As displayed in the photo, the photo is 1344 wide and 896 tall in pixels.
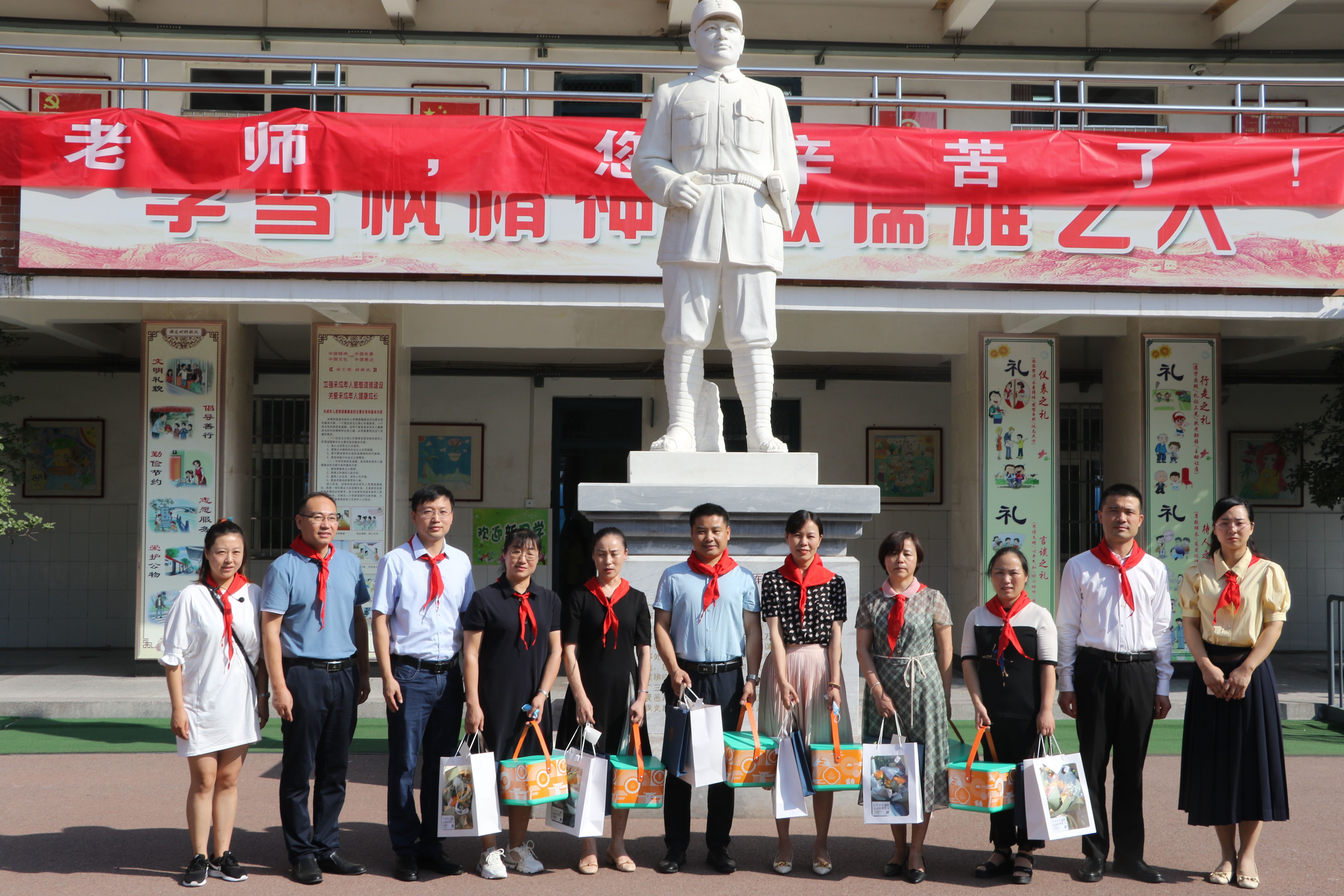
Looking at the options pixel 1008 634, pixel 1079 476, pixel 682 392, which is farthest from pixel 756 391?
pixel 1079 476

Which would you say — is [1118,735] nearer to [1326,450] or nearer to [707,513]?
[707,513]

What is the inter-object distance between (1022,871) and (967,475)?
6029 mm

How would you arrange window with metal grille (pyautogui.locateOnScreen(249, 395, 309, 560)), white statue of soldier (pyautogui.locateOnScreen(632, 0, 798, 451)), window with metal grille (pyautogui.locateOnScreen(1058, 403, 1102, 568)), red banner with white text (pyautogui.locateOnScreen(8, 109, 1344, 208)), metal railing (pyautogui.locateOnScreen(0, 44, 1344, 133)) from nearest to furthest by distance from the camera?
white statue of soldier (pyautogui.locateOnScreen(632, 0, 798, 451)) < metal railing (pyautogui.locateOnScreen(0, 44, 1344, 133)) < red banner with white text (pyautogui.locateOnScreen(8, 109, 1344, 208)) < window with metal grille (pyautogui.locateOnScreen(249, 395, 309, 560)) < window with metal grille (pyautogui.locateOnScreen(1058, 403, 1102, 568))

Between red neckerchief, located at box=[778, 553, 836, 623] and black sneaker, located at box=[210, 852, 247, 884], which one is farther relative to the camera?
red neckerchief, located at box=[778, 553, 836, 623]

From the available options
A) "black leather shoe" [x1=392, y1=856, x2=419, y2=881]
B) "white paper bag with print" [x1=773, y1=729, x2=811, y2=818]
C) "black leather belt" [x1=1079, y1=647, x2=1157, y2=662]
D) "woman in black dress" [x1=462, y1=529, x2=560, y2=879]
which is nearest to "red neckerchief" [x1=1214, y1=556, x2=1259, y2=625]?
"black leather belt" [x1=1079, y1=647, x2=1157, y2=662]

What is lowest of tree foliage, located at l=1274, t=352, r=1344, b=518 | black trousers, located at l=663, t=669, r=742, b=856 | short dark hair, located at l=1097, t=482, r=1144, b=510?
black trousers, located at l=663, t=669, r=742, b=856

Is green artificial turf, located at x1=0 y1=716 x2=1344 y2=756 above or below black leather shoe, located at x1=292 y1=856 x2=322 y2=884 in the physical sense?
below

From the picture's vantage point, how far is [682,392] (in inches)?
235

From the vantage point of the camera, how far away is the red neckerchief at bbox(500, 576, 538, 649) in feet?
15.1

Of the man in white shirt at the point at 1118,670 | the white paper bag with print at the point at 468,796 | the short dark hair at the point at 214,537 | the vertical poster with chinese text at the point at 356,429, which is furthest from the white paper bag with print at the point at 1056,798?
the vertical poster with chinese text at the point at 356,429

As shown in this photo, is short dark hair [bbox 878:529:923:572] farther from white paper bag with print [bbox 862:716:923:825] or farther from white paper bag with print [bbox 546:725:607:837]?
white paper bag with print [bbox 546:725:607:837]

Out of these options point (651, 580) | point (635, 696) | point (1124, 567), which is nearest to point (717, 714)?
point (635, 696)

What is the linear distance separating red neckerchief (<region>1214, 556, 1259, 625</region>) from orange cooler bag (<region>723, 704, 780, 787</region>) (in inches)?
74.3

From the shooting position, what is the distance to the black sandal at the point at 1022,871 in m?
4.58
